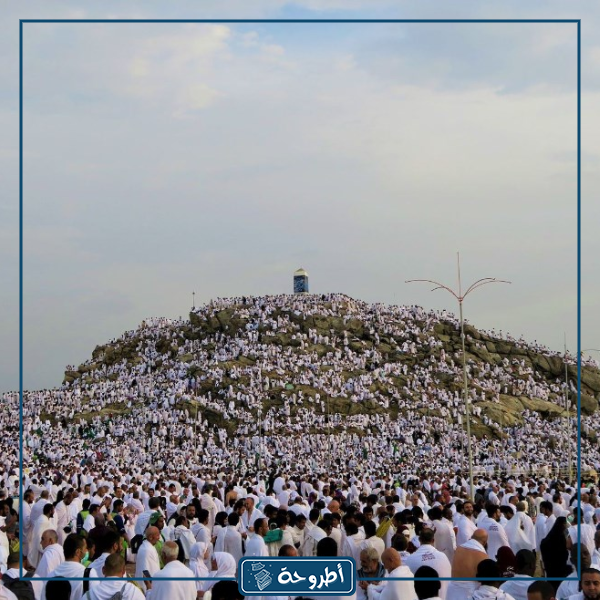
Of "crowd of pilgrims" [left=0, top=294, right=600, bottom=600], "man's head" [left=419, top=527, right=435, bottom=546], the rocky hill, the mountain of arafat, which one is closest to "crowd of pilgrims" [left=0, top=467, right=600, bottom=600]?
"man's head" [left=419, top=527, right=435, bottom=546]

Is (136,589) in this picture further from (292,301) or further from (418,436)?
(292,301)

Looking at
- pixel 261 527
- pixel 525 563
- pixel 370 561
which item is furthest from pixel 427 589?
pixel 261 527

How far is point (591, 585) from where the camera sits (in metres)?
7.91

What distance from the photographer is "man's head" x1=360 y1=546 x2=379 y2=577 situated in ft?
34.0

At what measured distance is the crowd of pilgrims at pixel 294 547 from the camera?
938 cm

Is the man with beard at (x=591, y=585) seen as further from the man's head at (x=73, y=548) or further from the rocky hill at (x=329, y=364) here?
the rocky hill at (x=329, y=364)

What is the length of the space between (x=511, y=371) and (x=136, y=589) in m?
75.4

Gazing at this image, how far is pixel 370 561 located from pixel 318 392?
59929 mm

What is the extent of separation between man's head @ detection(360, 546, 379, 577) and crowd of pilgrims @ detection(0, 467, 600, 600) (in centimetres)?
2

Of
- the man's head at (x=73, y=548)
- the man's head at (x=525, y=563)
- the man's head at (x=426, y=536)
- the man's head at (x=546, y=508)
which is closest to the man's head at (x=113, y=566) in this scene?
the man's head at (x=73, y=548)

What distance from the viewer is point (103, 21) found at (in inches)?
446

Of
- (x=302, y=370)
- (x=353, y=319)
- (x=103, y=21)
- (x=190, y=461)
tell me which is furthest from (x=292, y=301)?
(x=103, y=21)

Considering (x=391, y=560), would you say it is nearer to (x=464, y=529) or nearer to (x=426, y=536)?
(x=426, y=536)

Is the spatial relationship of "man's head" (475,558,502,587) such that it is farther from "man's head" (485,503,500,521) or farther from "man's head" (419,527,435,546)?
"man's head" (485,503,500,521)
